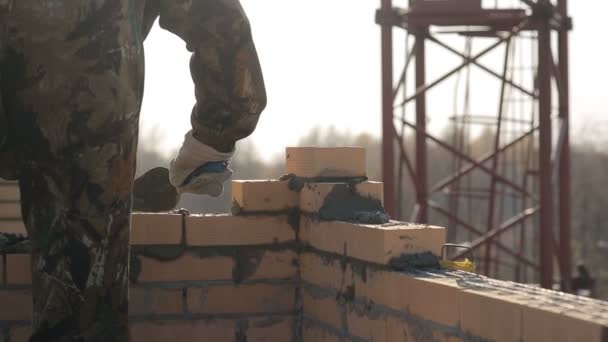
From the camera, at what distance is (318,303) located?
4.14 metres

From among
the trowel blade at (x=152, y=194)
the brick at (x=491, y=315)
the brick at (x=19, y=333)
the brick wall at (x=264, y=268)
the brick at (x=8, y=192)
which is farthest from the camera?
the brick at (x=8, y=192)

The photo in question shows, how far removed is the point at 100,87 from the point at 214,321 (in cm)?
242

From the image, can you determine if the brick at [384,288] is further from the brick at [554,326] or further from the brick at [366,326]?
the brick at [554,326]

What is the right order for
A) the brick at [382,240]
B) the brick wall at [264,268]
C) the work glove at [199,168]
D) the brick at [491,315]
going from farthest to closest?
the brick wall at [264,268] < the brick at [382,240] < the brick at [491,315] < the work glove at [199,168]

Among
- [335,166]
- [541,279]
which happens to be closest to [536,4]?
[541,279]

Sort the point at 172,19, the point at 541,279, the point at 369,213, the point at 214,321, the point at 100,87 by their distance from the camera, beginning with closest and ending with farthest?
the point at 100,87
the point at 172,19
the point at 369,213
the point at 214,321
the point at 541,279

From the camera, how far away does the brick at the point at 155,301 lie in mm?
4141

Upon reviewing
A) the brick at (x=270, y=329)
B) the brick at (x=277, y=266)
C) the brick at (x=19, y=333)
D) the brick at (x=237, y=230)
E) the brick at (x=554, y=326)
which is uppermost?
the brick at (x=237, y=230)

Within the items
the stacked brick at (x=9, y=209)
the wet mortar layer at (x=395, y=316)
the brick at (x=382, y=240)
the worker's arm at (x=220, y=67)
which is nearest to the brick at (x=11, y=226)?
the stacked brick at (x=9, y=209)

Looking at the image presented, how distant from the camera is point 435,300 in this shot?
3064mm

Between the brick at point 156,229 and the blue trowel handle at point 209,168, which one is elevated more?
the blue trowel handle at point 209,168

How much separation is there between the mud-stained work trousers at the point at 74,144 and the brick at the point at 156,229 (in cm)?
203

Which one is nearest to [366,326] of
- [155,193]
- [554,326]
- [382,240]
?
[382,240]

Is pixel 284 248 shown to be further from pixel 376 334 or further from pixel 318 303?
pixel 376 334
